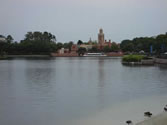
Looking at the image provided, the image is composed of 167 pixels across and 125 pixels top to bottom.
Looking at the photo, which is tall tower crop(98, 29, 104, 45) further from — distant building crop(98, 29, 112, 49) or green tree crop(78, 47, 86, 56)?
green tree crop(78, 47, 86, 56)

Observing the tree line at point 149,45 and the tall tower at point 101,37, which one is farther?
the tall tower at point 101,37

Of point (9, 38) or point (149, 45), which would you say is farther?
point (9, 38)

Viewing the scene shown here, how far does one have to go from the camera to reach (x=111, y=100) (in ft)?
47.5

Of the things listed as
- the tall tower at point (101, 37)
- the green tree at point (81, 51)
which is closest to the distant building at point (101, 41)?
the tall tower at point (101, 37)

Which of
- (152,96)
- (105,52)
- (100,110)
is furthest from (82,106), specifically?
(105,52)

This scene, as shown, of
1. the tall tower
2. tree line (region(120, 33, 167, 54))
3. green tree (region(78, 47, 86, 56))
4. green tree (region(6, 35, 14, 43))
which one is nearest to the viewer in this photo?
tree line (region(120, 33, 167, 54))

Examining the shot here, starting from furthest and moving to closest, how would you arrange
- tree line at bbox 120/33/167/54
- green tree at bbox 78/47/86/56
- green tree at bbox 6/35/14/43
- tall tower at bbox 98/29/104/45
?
1. tall tower at bbox 98/29/104/45
2. green tree at bbox 6/35/14/43
3. green tree at bbox 78/47/86/56
4. tree line at bbox 120/33/167/54

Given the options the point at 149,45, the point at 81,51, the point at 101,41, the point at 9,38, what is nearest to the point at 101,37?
the point at 101,41

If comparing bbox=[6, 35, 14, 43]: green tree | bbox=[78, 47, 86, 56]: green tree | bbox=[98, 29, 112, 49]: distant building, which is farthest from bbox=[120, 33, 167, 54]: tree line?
bbox=[6, 35, 14, 43]: green tree

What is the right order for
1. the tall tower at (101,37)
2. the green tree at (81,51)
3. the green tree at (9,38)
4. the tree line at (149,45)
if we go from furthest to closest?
the tall tower at (101,37)
the green tree at (9,38)
the green tree at (81,51)
the tree line at (149,45)

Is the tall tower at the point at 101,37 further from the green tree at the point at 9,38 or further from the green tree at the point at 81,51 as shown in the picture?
the green tree at the point at 9,38

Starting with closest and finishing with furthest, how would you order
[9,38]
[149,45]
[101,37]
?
1. [149,45]
2. [9,38]
3. [101,37]

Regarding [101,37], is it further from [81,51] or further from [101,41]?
[81,51]

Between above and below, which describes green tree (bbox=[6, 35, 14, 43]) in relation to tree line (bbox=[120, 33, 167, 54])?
above
